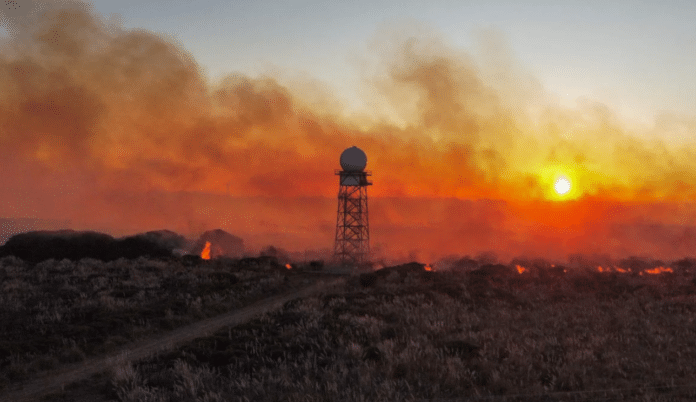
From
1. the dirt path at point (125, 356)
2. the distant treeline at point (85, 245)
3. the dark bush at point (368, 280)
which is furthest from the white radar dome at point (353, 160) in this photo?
the dirt path at point (125, 356)

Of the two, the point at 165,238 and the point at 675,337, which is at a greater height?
the point at 165,238

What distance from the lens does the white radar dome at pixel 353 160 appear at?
54.4 metres

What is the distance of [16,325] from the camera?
57.8 ft

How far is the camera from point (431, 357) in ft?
41.3

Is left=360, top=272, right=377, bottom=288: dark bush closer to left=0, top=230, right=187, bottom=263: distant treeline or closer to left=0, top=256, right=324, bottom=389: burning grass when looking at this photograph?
left=0, top=256, right=324, bottom=389: burning grass

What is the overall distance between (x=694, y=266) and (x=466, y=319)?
4394 cm

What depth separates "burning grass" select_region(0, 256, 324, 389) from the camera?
14930mm

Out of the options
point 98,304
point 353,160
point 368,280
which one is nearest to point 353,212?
point 353,160

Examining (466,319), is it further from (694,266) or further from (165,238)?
(165,238)

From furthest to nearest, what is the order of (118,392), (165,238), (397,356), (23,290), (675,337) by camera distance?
(165,238), (23,290), (675,337), (397,356), (118,392)

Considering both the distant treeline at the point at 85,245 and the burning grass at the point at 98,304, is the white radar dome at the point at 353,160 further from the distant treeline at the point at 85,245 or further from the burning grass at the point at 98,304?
Result: the distant treeline at the point at 85,245

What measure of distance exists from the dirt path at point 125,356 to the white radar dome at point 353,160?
32130mm

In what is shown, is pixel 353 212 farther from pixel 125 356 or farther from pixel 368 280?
pixel 125 356

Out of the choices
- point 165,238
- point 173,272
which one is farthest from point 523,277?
point 165,238
